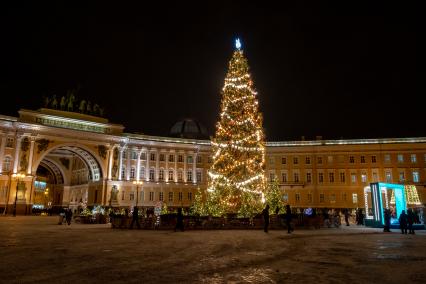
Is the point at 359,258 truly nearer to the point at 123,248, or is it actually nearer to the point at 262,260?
the point at 262,260

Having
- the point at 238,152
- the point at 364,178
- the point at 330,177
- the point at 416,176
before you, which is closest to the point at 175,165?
the point at 330,177

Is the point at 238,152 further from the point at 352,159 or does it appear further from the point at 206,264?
the point at 352,159

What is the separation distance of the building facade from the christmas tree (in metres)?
33.1

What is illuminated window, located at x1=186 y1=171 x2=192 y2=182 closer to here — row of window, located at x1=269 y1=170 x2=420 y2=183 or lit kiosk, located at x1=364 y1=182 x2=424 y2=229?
row of window, located at x1=269 y1=170 x2=420 y2=183

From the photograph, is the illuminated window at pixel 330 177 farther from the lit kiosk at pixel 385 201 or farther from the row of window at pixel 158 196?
the lit kiosk at pixel 385 201

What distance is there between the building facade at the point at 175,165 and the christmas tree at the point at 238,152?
3307 centimetres

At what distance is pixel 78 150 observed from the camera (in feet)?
205

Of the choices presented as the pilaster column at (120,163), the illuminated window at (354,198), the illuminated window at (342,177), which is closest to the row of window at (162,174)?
the pilaster column at (120,163)

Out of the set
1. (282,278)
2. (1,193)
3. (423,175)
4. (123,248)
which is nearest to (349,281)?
(282,278)

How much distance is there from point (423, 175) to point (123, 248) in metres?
65.2

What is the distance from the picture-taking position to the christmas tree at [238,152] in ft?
89.6

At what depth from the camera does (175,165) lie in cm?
6856

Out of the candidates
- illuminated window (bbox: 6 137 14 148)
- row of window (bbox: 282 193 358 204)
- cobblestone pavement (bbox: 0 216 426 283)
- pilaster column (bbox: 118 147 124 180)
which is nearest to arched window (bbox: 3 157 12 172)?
illuminated window (bbox: 6 137 14 148)

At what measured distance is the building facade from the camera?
6103cm
